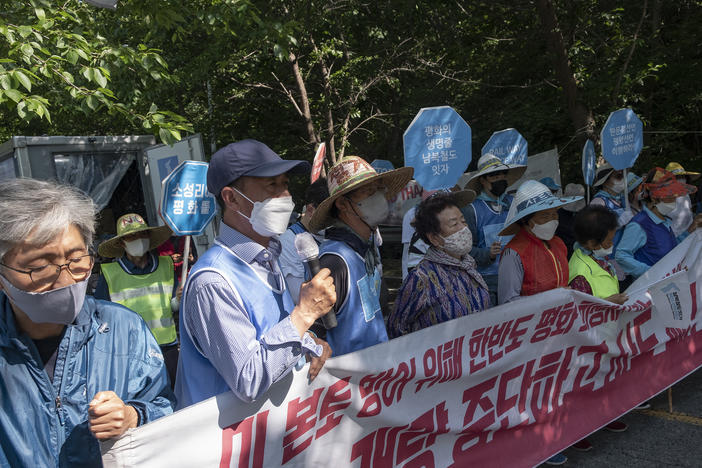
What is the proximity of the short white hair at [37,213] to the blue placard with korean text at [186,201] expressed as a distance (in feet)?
10.3

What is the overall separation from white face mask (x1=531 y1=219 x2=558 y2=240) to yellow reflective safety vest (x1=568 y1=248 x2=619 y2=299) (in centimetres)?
38

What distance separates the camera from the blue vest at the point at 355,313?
2.70 metres

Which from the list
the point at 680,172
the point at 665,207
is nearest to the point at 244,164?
the point at 665,207

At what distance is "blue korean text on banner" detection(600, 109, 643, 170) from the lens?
22.0 feet

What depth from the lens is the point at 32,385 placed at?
5.29ft

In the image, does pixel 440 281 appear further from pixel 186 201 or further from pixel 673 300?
pixel 186 201

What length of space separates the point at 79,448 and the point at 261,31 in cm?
641

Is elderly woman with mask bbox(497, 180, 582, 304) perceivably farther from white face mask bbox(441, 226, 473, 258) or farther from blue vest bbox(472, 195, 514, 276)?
white face mask bbox(441, 226, 473, 258)

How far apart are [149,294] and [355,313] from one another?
2.43m

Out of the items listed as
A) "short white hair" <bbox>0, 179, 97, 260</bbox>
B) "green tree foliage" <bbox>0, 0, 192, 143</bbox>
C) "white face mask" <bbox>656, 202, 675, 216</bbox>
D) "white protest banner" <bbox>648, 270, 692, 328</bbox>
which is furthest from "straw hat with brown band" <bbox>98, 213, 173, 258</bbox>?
"white face mask" <bbox>656, 202, 675, 216</bbox>

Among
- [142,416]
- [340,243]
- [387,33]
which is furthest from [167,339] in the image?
[387,33]

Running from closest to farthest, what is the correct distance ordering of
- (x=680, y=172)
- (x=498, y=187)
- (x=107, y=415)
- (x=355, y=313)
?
(x=107, y=415)
(x=355, y=313)
(x=498, y=187)
(x=680, y=172)

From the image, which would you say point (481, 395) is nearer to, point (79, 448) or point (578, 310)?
point (578, 310)

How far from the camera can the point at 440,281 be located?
10.5ft
